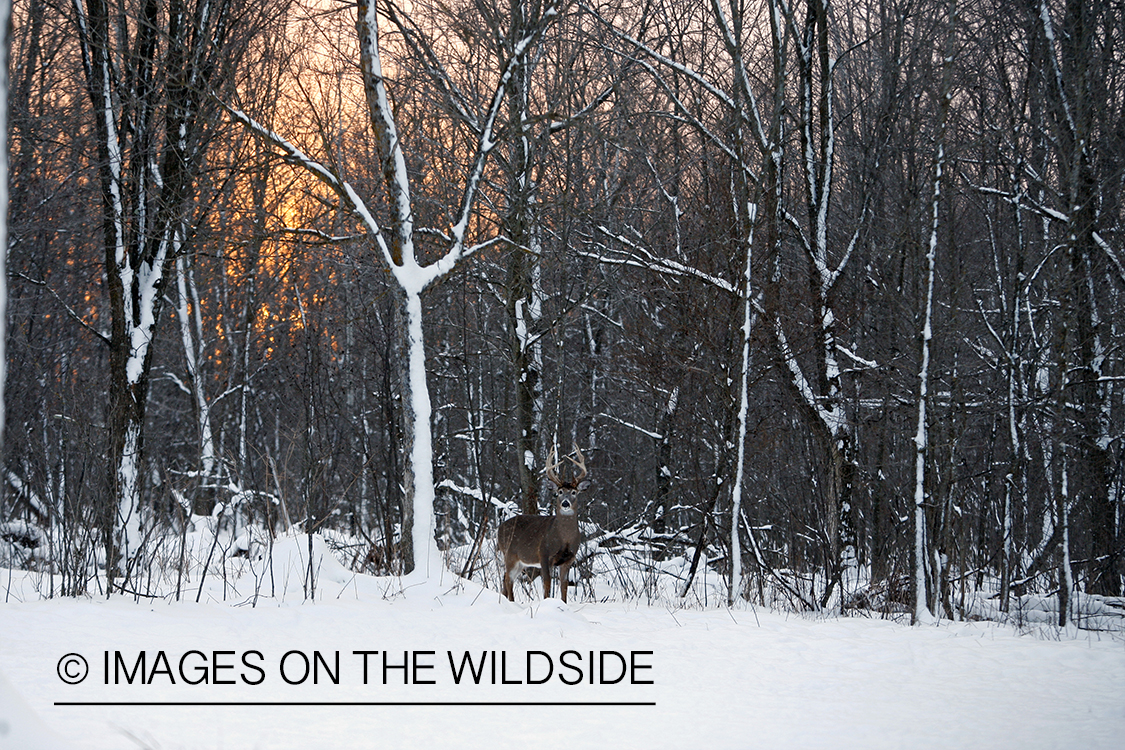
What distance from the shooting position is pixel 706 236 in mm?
12461

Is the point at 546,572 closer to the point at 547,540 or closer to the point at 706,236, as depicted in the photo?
the point at 547,540

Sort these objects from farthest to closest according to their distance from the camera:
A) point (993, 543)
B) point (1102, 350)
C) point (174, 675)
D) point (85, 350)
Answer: point (85, 350) < point (993, 543) < point (1102, 350) < point (174, 675)

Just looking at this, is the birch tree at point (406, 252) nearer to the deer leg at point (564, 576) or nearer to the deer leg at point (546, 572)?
the deer leg at point (546, 572)

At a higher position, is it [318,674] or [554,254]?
[554,254]

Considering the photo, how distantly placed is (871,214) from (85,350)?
58.0 feet

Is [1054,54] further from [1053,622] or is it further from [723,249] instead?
[1053,622]

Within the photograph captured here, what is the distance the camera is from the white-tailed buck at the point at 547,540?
29.8ft

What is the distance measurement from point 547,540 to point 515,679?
12.3 feet

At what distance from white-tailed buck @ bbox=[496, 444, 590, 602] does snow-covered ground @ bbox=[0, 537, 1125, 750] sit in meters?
1.44

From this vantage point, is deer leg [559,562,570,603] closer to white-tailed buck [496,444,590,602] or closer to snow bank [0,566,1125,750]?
white-tailed buck [496,444,590,602]

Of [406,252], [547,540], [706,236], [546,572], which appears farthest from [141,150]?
[706,236]

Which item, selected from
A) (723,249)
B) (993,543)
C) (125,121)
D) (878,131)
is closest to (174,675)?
(125,121)

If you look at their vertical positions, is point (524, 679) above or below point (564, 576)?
below

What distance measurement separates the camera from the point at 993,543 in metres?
15.6
